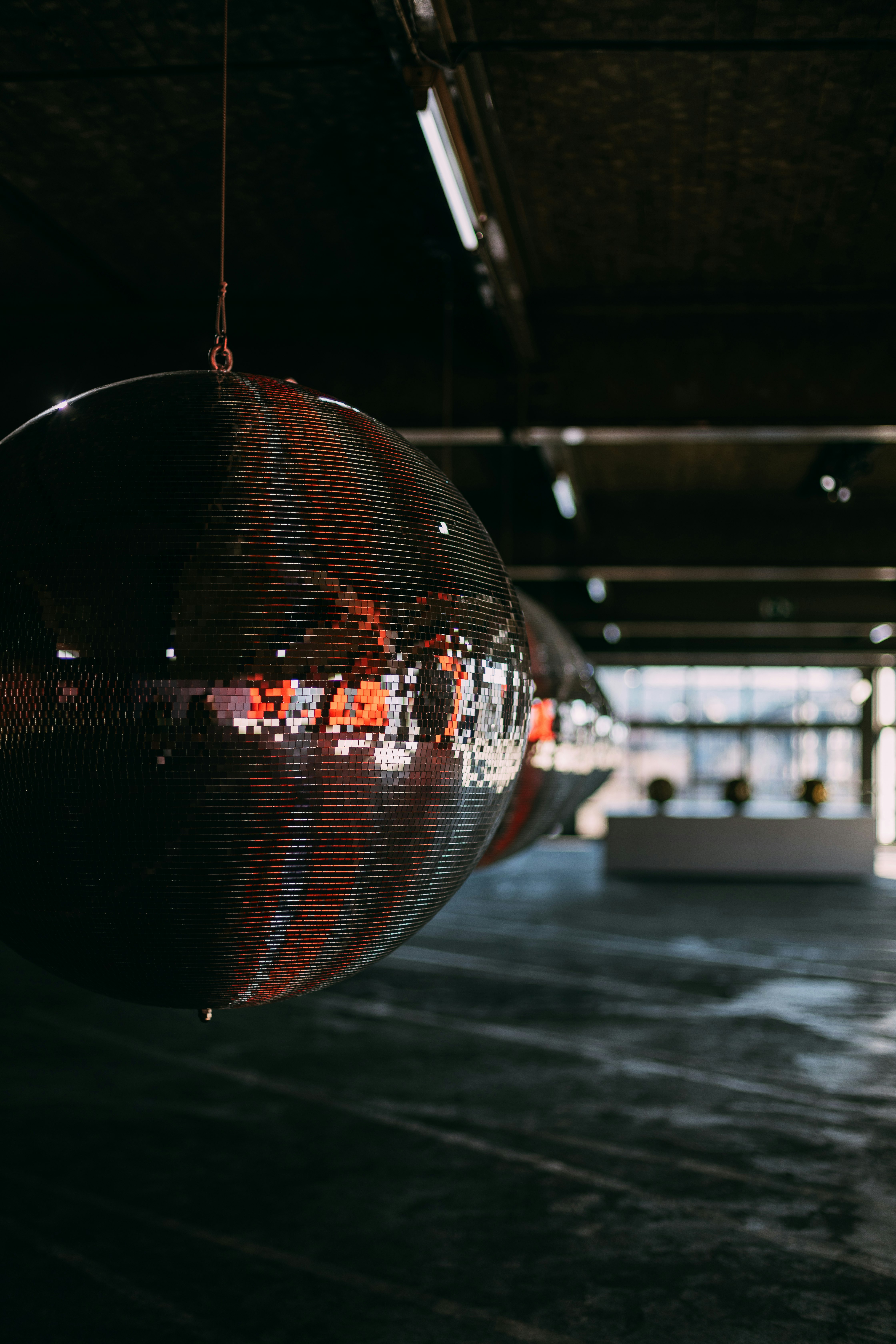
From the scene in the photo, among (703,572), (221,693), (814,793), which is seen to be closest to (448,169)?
(221,693)

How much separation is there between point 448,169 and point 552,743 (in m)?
1.61

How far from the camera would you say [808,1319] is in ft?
10.9

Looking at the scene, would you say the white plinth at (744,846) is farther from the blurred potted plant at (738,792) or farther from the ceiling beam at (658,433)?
the ceiling beam at (658,433)

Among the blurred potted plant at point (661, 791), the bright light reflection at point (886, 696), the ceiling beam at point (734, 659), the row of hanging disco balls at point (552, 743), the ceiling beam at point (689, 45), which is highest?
the ceiling beam at point (734, 659)

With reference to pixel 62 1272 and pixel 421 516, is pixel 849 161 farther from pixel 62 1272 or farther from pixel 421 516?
pixel 62 1272

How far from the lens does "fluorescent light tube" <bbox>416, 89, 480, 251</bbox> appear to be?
112 inches

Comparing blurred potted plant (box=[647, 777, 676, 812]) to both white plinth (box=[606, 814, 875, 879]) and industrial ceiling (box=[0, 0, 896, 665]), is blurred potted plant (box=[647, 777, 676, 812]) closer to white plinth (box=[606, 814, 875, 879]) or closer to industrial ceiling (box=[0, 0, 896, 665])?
white plinth (box=[606, 814, 875, 879])

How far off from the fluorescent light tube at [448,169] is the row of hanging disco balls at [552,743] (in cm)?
115

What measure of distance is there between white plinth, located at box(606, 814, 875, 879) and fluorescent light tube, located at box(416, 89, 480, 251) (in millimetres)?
13369

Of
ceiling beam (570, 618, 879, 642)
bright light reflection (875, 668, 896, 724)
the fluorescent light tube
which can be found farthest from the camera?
bright light reflection (875, 668, 896, 724)

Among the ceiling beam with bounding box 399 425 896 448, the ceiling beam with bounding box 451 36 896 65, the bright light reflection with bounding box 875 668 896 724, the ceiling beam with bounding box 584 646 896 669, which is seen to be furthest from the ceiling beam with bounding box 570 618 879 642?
the ceiling beam with bounding box 451 36 896 65

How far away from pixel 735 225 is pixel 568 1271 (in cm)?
365

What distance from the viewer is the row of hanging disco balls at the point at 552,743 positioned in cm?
294

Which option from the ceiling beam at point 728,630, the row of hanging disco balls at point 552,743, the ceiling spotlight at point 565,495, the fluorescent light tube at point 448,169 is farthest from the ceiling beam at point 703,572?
the fluorescent light tube at point 448,169
